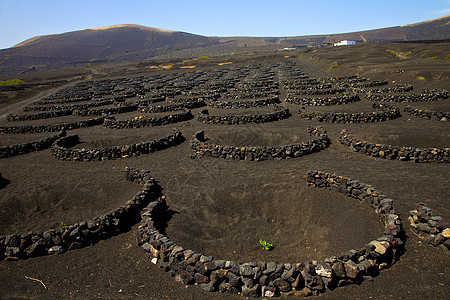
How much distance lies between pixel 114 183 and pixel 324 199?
428 inches

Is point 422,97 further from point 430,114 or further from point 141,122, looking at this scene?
point 141,122

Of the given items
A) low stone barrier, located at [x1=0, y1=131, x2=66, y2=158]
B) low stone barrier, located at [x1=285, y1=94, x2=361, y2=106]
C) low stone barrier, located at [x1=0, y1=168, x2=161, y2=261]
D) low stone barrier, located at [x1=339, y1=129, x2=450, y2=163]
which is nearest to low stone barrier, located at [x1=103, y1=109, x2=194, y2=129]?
low stone barrier, located at [x1=0, y1=131, x2=66, y2=158]

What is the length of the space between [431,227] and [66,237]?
12.1 metres

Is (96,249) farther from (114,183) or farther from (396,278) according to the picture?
(396,278)

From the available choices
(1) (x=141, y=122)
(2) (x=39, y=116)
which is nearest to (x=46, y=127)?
(2) (x=39, y=116)

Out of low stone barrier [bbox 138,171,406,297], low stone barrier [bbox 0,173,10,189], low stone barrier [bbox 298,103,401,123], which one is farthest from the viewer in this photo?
low stone barrier [bbox 298,103,401,123]

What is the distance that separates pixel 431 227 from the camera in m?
8.58

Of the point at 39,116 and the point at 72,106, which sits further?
the point at 72,106

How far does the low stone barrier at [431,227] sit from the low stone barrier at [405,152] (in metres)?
6.59

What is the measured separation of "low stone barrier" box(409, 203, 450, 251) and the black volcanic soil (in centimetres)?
28

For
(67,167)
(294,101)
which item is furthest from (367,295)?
(294,101)

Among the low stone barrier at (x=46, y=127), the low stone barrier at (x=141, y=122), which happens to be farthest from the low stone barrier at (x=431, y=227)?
the low stone barrier at (x=46, y=127)

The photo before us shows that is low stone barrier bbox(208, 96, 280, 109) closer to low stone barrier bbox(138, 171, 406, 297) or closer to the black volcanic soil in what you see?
the black volcanic soil

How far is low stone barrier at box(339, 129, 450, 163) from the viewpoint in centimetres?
1439
